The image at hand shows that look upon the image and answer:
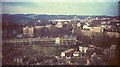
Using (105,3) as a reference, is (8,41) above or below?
below

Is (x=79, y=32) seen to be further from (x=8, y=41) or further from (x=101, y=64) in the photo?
(x=8, y=41)

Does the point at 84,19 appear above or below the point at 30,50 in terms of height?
above

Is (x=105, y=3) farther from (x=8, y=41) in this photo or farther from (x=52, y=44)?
(x=8, y=41)

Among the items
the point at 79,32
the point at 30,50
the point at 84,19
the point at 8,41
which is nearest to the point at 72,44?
the point at 79,32

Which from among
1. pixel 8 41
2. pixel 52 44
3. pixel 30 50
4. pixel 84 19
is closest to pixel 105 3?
pixel 84 19

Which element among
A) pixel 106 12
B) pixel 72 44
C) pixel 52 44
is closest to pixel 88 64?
pixel 72 44

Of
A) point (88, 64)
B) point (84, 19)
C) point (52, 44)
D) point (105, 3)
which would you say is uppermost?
point (105, 3)
